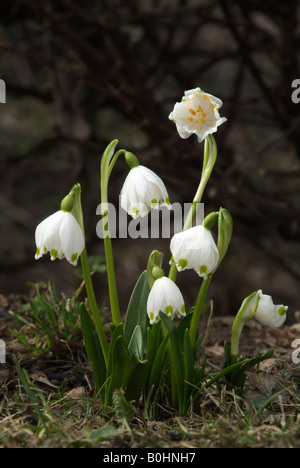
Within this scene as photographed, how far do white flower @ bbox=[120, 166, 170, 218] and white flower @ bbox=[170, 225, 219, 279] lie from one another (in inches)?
4.5

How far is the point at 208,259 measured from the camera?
1.42m

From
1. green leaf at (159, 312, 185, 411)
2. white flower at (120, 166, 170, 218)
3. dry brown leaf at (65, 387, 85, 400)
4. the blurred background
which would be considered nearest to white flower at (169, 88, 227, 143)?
white flower at (120, 166, 170, 218)

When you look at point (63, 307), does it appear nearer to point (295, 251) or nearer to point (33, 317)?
point (33, 317)

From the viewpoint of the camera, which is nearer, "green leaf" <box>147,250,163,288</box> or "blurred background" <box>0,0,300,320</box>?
"green leaf" <box>147,250,163,288</box>

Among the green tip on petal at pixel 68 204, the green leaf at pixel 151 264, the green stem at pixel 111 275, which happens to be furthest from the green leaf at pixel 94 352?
the green tip on petal at pixel 68 204

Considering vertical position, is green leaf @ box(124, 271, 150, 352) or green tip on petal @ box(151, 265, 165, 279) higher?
green tip on petal @ box(151, 265, 165, 279)

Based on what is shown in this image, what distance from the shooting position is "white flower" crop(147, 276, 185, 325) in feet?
4.64

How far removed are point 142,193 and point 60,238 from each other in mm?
229

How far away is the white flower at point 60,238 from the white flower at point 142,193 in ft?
0.50


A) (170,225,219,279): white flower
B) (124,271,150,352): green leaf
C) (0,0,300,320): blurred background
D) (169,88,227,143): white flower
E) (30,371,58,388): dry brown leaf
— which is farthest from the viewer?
(0,0,300,320): blurred background

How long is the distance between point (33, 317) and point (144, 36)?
85.5 inches

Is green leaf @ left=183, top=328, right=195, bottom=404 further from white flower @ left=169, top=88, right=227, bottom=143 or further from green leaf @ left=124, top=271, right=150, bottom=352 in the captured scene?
white flower @ left=169, top=88, right=227, bottom=143

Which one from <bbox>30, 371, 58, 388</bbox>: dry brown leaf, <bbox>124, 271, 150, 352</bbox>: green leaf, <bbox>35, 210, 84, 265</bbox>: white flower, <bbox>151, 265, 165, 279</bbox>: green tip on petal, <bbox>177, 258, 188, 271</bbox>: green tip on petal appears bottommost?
<bbox>30, 371, 58, 388</bbox>: dry brown leaf

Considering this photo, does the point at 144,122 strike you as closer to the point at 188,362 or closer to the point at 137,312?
the point at 137,312
